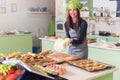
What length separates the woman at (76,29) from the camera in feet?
8.18

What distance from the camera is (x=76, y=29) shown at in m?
2.57

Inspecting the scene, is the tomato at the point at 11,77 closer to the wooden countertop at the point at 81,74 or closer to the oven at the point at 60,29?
the wooden countertop at the point at 81,74

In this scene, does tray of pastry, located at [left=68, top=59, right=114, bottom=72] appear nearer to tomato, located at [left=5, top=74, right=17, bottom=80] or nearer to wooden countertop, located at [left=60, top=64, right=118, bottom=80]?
wooden countertop, located at [left=60, top=64, right=118, bottom=80]

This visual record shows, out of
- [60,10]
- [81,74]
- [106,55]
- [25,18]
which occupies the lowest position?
[106,55]

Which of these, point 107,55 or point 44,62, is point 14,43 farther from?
point 44,62

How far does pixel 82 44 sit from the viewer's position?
8.57 feet

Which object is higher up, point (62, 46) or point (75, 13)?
point (75, 13)

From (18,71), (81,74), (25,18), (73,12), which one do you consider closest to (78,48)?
(73,12)

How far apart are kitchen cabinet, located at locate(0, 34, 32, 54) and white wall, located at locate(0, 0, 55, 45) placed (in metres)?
0.62

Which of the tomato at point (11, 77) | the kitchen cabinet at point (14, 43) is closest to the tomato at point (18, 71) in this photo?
the tomato at point (11, 77)

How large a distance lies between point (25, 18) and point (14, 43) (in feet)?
3.46

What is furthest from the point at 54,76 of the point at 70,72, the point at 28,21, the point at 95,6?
the point at 28,21

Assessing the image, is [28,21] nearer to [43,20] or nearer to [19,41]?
[43,20]

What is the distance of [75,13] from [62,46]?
18.9 inches
